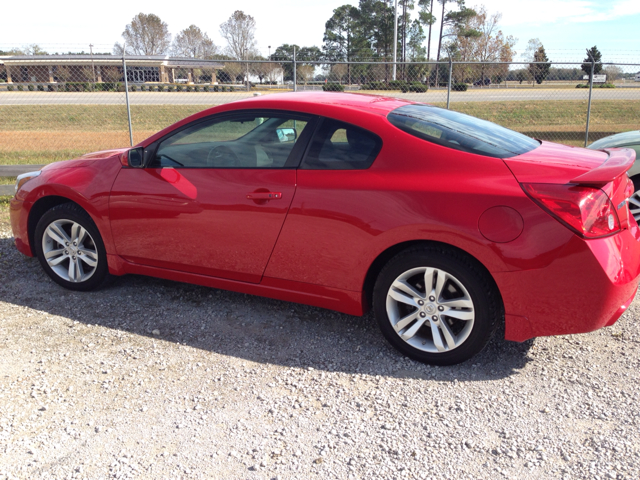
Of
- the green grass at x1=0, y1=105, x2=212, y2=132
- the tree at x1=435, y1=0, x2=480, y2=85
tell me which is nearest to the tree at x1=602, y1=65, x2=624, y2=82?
the green grass at x1=0, y1=105, x2=212, y2=132

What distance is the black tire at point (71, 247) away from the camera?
4.32 m

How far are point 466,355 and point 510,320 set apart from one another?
1.16ft

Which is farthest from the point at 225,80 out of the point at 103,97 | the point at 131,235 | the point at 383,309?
the point at 383,309

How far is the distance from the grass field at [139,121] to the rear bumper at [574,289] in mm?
11072

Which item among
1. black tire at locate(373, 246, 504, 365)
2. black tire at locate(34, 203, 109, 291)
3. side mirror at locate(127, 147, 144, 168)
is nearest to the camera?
black tire at locate(373, 246, 504, 365)

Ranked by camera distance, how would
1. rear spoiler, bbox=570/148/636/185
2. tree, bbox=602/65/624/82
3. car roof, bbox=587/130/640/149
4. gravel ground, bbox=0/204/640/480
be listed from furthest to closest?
1. tree, bbox=602/65/624/82
2. car roof, bbox=587/130/640/149
3. rear spoiler, bbox=570/148/636/185
4. gravel ground, bbox=0/204/640/480

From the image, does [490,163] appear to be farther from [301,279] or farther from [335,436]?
[335,436]

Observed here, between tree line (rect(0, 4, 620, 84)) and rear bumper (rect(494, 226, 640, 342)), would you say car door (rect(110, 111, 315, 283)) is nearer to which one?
rear bumper (rect(494, 226, 640, 342))

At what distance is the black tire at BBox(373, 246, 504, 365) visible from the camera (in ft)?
10.1

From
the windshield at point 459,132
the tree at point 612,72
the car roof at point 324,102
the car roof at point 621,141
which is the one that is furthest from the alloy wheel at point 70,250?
the tree at point 612,72

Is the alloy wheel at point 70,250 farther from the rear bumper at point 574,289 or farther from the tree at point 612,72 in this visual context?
the tree at point 612,72

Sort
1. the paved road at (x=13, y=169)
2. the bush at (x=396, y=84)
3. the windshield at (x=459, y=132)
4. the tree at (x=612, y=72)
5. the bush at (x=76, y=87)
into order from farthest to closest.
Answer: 1. the bush at (x=76, y=87)
2. the bush at (x=396, y=84)
3. the tree at (x=612, y=72)
4. the paved road at (x=13, y=169)
5. the windshield at (x=459, y=132)

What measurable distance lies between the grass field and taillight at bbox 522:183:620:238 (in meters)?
11.1

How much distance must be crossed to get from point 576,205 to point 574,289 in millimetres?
448
